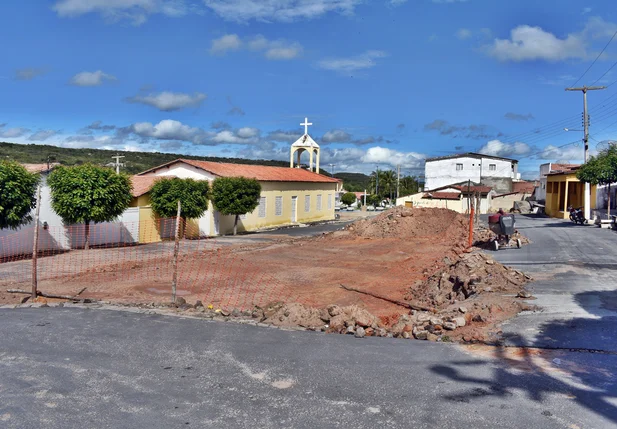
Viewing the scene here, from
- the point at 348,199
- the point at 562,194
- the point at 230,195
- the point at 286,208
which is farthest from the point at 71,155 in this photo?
the point at 562,194

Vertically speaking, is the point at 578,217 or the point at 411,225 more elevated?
the point at 578,217

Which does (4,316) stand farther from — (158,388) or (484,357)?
(484,357)

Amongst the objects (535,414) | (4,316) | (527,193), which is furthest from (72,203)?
(527,193)

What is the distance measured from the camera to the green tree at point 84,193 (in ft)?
70.0

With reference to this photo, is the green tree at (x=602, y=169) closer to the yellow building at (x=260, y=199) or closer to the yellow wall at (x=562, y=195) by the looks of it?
the yellow wall at (x=562, y=195)

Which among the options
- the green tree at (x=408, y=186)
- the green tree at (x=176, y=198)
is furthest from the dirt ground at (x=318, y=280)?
the green tree at (x=408, y=186)

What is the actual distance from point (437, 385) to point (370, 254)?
59.6ft

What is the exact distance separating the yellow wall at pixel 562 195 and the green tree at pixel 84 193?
31115 mm

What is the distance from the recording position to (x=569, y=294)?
11.4 metres

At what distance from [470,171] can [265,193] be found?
130 feet

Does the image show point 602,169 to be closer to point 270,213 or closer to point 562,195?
point 562,195

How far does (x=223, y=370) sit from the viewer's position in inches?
269

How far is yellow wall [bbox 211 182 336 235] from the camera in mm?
35125

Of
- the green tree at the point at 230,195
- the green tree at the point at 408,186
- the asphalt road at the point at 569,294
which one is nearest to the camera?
the asphalt road at the point at 569,294
